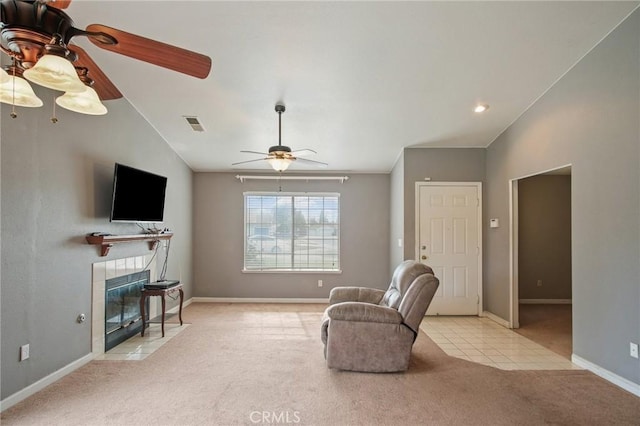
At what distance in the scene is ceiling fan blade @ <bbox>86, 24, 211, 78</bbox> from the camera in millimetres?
1474

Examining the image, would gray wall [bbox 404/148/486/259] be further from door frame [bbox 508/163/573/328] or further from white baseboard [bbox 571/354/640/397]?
white baseboard [bbox 571/354/640/397]

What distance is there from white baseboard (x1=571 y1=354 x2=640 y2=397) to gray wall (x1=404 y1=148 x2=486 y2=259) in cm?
239

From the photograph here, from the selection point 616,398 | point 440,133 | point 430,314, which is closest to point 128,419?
point 616,398

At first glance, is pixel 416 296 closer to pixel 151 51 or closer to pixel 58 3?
pixel 151 51

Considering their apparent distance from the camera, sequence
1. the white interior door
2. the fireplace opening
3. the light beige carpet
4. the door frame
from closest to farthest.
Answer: the light beige carpet
the fireplace opening
the door frame
the white interior door

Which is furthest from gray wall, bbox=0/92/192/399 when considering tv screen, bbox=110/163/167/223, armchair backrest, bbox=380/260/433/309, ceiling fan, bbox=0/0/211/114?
armchair backrest, bbox=380/260/433/309

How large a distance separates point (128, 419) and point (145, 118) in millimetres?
3475

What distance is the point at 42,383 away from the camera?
2.79 m

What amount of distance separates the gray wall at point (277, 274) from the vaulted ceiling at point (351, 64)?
143cm

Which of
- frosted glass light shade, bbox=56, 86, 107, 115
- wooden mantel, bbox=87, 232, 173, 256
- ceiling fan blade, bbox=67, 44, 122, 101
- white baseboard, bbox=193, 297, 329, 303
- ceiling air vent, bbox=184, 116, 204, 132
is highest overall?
ceiling air vent, bbox=184, 116, 204, 132

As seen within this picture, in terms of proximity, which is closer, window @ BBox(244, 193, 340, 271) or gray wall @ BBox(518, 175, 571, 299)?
gray wall @ BBox(518, 175, 571, 299)

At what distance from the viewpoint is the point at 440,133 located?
4.77 meters

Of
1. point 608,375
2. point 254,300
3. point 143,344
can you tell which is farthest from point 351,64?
point 254,300

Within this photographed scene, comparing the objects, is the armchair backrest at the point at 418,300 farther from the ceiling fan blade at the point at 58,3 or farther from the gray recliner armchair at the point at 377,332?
the ceiling fan blade at the point at 58,3
